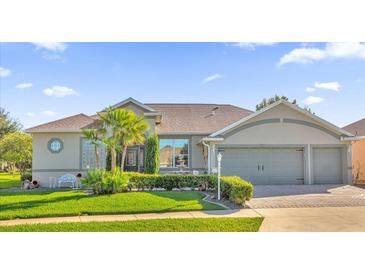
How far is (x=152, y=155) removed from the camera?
17.7 meters

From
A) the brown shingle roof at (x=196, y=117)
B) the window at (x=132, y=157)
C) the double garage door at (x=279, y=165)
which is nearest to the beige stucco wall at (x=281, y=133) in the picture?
the double garage door at (x=279, y=165)

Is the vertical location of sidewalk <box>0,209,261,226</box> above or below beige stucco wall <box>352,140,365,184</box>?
below

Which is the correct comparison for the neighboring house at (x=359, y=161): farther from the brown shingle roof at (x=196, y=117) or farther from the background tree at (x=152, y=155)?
the background tree at (x=152, y=155)

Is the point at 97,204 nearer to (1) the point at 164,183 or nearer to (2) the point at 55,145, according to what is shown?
(1) the point at 164,183

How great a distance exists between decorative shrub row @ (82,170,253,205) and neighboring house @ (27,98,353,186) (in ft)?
7.78

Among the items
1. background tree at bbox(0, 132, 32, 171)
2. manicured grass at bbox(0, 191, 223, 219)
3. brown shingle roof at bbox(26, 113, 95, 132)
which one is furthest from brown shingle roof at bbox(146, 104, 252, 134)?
background tree at bbox(0, 132, 32, 171)

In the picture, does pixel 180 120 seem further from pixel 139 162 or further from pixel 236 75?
pixel 236 75

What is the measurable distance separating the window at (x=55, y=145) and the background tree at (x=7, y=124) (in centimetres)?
2672

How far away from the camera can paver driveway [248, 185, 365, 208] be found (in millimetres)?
11656

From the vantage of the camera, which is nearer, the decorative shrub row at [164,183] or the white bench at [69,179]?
the decorative shrub row at [164,183]

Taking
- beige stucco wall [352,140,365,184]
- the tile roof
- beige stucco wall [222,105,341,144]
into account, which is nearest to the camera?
beige stucco wall [222,105,341,144]

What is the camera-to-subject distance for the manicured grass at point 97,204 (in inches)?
403

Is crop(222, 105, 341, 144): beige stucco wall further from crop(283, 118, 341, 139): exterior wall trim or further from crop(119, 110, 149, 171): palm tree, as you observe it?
crop(119, 110, 149, 171): palm tree
